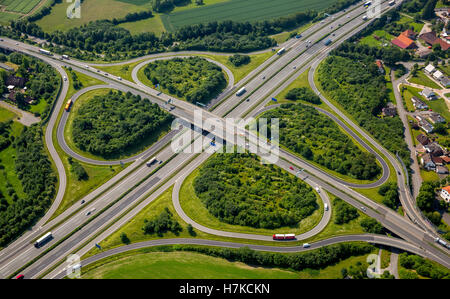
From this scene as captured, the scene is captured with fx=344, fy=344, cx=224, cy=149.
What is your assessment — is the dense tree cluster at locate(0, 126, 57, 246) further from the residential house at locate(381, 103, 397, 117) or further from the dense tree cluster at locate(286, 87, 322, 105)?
the residential house at locate(381, 103, 397, 117)

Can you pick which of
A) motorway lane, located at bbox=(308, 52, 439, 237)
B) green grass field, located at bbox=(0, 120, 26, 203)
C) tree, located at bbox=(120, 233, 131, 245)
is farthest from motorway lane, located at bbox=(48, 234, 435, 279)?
green grass field, located at bbox=(0, 120, 26, 203)

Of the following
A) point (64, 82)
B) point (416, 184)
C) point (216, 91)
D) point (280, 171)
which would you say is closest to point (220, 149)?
point (280, 171)

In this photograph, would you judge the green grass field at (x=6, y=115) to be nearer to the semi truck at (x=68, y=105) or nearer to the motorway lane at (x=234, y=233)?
the semi truck at (x=68, y=105)

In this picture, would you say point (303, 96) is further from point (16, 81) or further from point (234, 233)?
point (16, 81)

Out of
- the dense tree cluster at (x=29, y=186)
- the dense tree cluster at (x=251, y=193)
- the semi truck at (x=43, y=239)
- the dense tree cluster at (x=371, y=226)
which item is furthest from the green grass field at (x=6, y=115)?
the dense tree cluster at (x=371, y=226)

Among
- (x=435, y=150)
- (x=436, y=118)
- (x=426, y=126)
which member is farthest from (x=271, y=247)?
(x=436, y=118)
